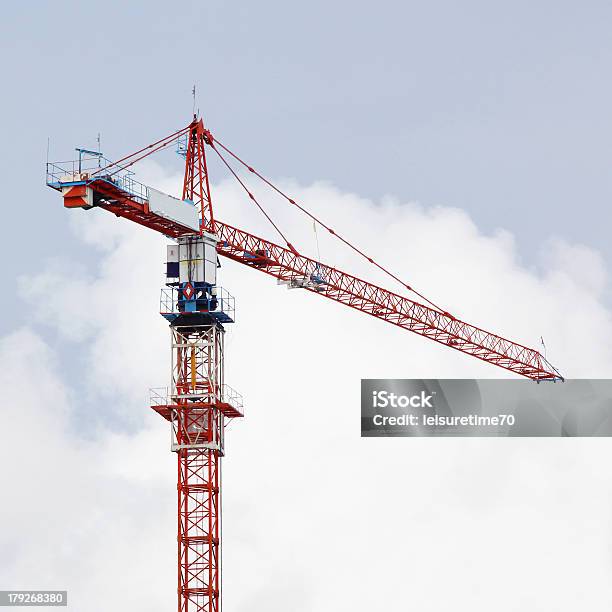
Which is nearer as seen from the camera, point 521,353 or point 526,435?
point 526,435

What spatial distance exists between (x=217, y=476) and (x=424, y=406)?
58.8 ft

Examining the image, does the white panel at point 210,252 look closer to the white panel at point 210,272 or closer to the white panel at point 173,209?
the white panel at point 210,272

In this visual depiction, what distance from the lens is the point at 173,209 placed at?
118375 millimetres

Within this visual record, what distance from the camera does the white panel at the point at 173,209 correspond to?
382ft

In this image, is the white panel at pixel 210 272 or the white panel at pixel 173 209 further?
the white panel at pixel 210 272

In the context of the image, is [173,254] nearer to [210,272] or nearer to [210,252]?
[210,252]

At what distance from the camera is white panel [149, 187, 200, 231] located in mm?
116562

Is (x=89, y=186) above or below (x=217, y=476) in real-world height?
above

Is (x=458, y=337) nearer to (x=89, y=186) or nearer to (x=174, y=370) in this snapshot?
(x=174, y=370)

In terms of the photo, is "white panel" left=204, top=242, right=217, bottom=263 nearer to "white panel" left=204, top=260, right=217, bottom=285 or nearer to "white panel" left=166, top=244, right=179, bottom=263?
"white panel" left=204, top=260, right=217, bottom=285

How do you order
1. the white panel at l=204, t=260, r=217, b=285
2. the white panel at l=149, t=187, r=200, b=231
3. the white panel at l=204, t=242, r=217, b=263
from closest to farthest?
the white panel at l=149, t=187, r=200, b=231, the white panel at l=204, t=260, r=217, b=285, the white panel at l=204, t=242, r=217, b=263

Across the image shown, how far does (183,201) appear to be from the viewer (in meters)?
120

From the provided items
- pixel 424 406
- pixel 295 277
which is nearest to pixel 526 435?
pixel 424 406

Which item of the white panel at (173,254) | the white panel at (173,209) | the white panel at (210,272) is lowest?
the white panel at (210,272)
